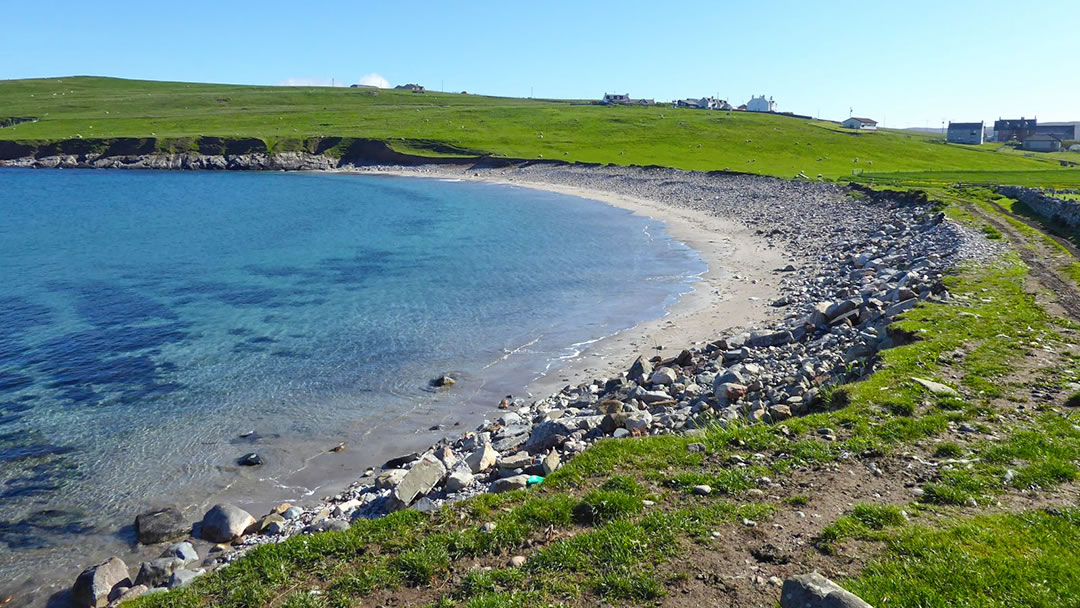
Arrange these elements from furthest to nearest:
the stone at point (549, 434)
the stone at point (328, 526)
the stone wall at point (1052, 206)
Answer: the stone wall at point (1052, 206) < the stone at point (549, 434) < the stone at point (328, 526)

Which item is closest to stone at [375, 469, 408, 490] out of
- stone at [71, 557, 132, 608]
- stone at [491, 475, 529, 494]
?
stone at [491, 475, 529, 494]

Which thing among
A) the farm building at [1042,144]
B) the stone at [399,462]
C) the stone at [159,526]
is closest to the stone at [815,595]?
the stone at [399,462]

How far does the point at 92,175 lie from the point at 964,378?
157 meters

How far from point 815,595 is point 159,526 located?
15236 millimetres

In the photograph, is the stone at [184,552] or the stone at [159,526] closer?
the stone at [184,552]

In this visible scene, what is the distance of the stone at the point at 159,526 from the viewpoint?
15.6 meters

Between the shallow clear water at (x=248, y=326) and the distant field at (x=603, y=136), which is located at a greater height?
the distant field at (x=603, y=136)

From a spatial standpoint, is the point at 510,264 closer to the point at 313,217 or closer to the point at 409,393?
the point at 409,393

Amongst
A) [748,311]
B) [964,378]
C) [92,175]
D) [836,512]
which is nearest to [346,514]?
[836,512]

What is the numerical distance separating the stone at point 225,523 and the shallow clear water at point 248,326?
2.73 m

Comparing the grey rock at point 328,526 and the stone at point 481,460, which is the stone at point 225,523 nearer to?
the grey rock at point 328,526

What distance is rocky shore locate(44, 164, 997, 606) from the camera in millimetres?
13945

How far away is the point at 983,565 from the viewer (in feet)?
28.2

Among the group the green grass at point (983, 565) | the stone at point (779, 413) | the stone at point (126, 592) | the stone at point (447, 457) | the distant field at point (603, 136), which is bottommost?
the stone at point (126, 592)
